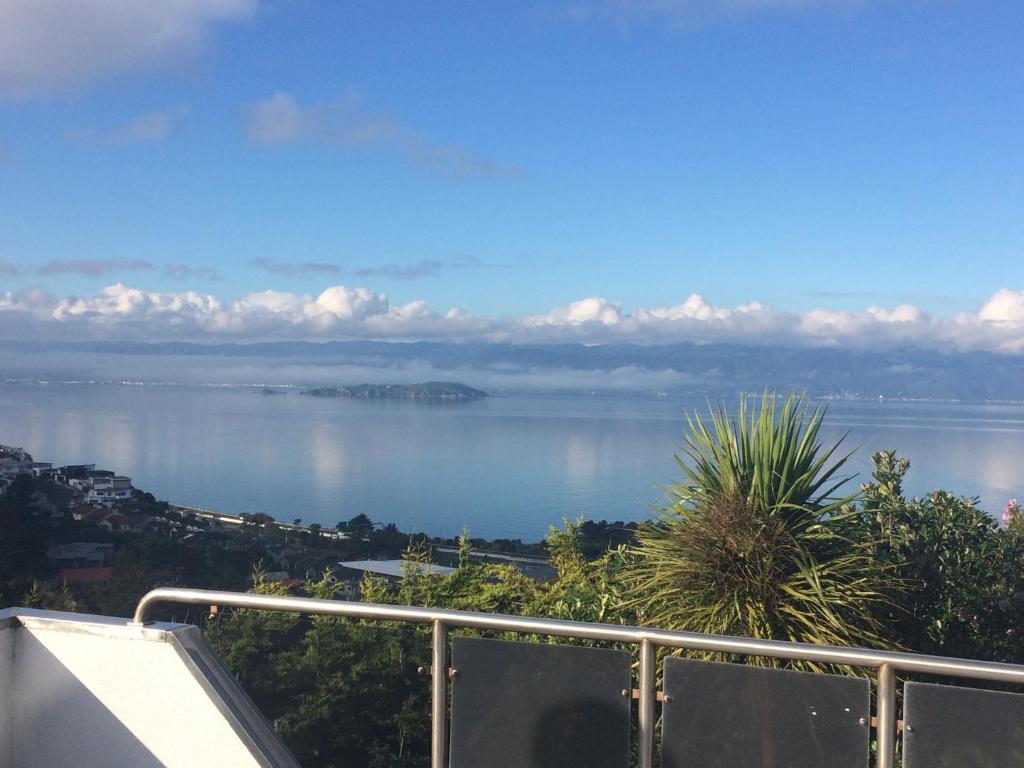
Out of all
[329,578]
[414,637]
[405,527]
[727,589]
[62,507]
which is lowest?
[405,527]

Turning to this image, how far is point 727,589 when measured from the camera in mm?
5352

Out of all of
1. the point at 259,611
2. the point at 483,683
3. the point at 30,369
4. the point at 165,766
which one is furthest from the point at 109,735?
the point at 30,369

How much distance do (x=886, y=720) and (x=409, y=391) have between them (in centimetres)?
9975

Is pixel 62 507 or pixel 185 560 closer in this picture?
pixel 185 560

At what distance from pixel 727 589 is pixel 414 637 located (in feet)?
8.86

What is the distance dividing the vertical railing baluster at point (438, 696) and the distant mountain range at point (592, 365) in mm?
22010

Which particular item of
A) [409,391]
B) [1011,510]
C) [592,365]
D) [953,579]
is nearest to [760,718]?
[953,579]

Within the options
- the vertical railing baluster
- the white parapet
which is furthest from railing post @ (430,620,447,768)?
the white parapet

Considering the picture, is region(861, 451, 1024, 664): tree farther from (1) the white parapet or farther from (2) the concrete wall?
(2) the concrete wall

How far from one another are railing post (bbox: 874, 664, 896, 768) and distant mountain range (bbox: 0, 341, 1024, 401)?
72.2 ft

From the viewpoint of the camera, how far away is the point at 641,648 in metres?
2.87

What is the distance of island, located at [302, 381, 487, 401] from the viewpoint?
94750 mm

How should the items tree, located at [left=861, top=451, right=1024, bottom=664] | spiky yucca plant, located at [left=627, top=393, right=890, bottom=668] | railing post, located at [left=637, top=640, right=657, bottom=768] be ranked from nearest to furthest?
railing post, located at [left=637, top=640, right=657, bottom=768]
spiky yucca plant, located at [left=627, top=393, right=890, bottom=668]
tree, located at [left=861, top=451, right=1024, bottom=664]

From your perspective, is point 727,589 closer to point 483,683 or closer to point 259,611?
point 483,683
